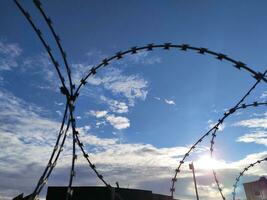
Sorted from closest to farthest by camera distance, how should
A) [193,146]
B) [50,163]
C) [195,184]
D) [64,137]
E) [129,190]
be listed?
[50,163]
[64,137]
[193,146]
[129,190]
[195,184]

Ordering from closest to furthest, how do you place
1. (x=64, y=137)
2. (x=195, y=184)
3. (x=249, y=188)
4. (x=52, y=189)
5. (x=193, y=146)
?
(x=64, y=137), (x=193, y=146), (x=52, y=189), (x=195, y=184), (x=249, y=188)

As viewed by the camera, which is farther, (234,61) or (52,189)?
(52,189)

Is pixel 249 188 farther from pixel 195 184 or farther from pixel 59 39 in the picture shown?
pixel 59 39

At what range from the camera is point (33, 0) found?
6113 mm

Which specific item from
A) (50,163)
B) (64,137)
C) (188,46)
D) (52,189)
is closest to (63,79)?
(64,137)

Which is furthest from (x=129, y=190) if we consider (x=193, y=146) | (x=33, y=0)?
(x=33, y=0)

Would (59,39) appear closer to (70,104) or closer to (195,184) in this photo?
(70,104)

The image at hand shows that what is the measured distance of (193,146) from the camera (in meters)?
11.3

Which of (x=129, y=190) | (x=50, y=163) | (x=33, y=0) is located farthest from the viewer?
(x=129, y=190)

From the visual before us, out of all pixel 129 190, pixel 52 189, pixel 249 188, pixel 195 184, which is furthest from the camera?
pixel 249 188

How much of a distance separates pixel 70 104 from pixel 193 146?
5744mm

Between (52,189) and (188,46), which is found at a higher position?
(188,46)

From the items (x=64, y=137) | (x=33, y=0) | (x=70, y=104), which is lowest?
(x=64, y=137)

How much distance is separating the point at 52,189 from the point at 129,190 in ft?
15.2
